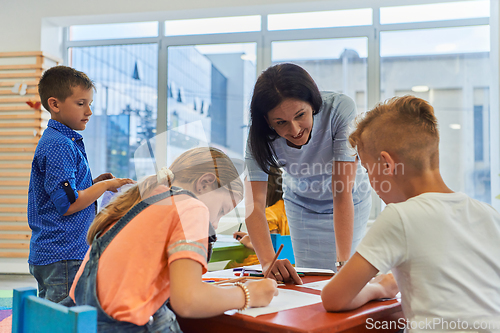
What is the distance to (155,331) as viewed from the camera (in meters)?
0.85

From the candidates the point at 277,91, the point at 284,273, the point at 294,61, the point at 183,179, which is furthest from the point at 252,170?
the point at 294,61

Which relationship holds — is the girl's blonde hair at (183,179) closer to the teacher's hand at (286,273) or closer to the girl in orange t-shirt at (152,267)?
the girl in orange t-shirt at (152,267)

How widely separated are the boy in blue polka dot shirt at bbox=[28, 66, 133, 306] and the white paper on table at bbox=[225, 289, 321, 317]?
2.47 ft

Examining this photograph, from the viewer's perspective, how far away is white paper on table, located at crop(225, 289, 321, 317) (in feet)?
2.98

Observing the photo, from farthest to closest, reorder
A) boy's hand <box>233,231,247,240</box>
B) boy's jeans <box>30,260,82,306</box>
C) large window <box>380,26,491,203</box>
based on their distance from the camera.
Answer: large window <box>380,26,491,203</box> → boy's hand <box>233,231,247,240</box> → boy's jeans <box>30,260,82,306</box>

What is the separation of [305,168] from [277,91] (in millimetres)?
456

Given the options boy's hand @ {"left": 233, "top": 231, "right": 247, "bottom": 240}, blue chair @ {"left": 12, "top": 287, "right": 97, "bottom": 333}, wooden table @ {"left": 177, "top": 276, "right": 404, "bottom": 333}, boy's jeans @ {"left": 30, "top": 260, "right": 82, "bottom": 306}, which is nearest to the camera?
blue chair @ {"left": 12, "top": 287, "right": 97, "bottom": 333}

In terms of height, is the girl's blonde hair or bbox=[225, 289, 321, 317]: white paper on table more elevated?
the girl's blonde hair

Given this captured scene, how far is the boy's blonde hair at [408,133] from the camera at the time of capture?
3.21 ft

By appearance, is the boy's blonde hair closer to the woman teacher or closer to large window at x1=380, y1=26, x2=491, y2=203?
the woman teacher

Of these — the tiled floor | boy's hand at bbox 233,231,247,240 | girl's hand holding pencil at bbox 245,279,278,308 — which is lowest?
the tiled floor

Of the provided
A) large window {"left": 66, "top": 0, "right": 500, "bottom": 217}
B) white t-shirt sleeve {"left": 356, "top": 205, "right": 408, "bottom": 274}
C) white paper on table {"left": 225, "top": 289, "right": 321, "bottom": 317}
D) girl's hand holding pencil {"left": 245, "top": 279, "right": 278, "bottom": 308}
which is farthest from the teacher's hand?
large window {"left": 66, "top": 0, "right": 500, "bottom": 217}

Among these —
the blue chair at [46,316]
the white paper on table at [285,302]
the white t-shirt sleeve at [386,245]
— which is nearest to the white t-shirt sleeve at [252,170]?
the white paper on table at [285,302]

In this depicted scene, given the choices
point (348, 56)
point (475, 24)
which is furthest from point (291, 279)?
point (475, 24)
